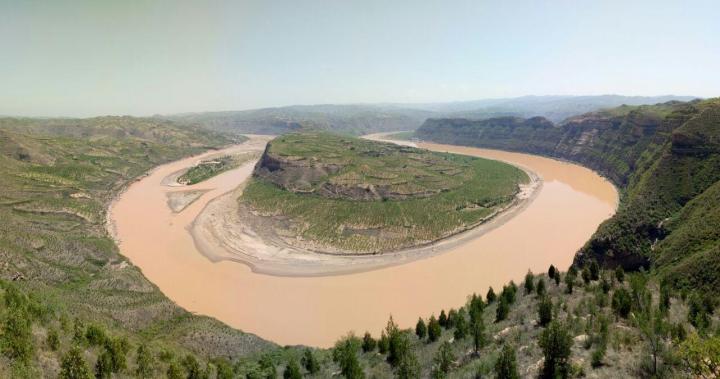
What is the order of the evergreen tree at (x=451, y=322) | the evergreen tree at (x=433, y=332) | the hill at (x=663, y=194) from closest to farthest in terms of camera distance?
1. the evergreen tree at (x=433, y=332)
2. the evergreen tree at (x=451, y=322)
3. the hill at (x=663, y=194)

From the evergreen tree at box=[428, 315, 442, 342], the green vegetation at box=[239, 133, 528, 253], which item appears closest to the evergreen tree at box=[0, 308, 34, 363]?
the evergreen tree at box=[428, 315, 442, 342]

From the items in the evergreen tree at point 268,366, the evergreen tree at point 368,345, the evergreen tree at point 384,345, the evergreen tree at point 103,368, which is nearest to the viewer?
the evergreen tree at point 103,368

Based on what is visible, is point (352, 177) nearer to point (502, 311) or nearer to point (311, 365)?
point (502, 311)

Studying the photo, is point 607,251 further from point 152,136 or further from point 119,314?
point 152,136

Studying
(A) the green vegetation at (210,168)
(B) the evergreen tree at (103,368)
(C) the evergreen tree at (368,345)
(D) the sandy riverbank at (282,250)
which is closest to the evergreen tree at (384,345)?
(C) the evergreen tree at (368,345)

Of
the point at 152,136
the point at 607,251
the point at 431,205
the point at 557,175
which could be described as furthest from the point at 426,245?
the point at 152,136

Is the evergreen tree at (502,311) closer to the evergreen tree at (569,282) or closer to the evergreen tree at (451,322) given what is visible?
the evergreen tree at (451,322)

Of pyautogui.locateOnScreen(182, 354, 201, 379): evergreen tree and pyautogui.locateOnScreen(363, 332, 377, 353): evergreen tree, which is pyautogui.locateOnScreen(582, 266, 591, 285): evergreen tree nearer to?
pyautogui.locateOnScreen(363, 332, 377, 353): evergreen tree
